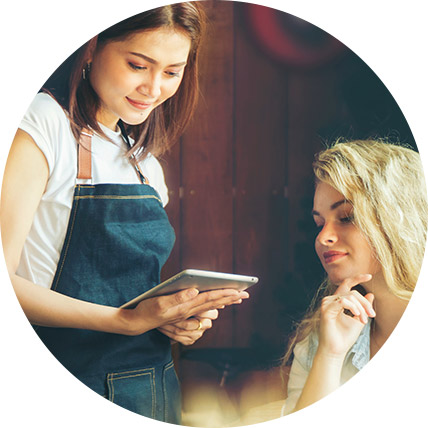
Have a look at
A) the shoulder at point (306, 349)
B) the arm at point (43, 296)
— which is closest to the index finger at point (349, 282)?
the shoulder at point (306, 349)

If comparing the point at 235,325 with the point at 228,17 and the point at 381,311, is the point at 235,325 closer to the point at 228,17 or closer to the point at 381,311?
the point at 381,311

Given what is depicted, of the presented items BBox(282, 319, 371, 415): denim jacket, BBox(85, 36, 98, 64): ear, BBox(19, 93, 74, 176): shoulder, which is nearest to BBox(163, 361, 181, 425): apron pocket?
BBox(282, 319, 371, 415): denim jacket

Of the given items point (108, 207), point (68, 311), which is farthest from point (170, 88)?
point (68, 311)

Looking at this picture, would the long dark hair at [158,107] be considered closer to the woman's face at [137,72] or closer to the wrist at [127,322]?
the woman's face at [137,72]

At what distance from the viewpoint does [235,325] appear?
4.51 feet

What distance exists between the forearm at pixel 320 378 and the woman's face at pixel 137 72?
2.15 feet

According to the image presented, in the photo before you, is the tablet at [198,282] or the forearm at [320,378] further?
the forearm at [320,378]

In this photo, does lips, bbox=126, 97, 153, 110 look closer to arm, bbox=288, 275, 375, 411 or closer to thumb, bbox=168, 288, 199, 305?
thumb, bbox=168, 288, 199, 305

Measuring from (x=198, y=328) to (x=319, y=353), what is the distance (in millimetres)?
267

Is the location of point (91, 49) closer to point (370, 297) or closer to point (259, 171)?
point (259, 171)

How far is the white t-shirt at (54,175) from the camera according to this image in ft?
4.29

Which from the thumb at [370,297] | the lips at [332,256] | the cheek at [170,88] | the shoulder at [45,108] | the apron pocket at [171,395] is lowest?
the apron pocket at [171,395]

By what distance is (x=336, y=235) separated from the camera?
4.48 feet

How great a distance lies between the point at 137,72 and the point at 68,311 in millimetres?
515
